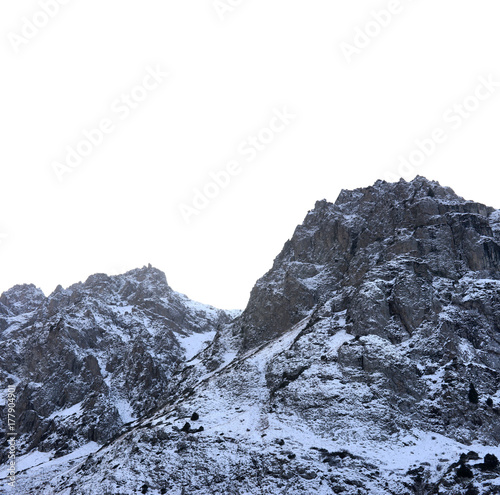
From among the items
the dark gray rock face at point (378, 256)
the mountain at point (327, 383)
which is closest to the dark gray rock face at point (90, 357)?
→ the mountain at point (327, 383)

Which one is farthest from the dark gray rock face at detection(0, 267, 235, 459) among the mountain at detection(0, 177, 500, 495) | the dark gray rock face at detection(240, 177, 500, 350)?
the dark gray rock face at detection(240, 177, 500, 350)

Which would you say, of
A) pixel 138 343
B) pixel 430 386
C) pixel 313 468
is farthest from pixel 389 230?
pixel 138 343

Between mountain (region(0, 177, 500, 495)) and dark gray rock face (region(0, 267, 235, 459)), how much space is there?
62 cm

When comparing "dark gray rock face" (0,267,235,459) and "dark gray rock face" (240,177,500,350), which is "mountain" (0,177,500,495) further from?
"dark gray rock face" (0,267,235,459)

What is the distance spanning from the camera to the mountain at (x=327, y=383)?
189 feet

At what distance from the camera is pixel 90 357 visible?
138750 mm

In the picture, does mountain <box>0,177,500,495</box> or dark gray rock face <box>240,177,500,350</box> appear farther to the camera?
dark gray rock face <box>240,177,500,350</box>

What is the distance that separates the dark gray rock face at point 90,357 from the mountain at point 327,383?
24.5 inches

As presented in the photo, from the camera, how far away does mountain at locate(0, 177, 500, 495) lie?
57.5 metres

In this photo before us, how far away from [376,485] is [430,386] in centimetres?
1925

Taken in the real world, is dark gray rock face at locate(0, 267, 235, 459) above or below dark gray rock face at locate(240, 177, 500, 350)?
below

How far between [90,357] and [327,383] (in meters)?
92.3

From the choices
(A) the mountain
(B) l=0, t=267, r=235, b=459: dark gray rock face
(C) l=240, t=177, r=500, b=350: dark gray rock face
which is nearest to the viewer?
(A) the mountain

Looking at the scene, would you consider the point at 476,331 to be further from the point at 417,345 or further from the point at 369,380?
the point at 369,380
